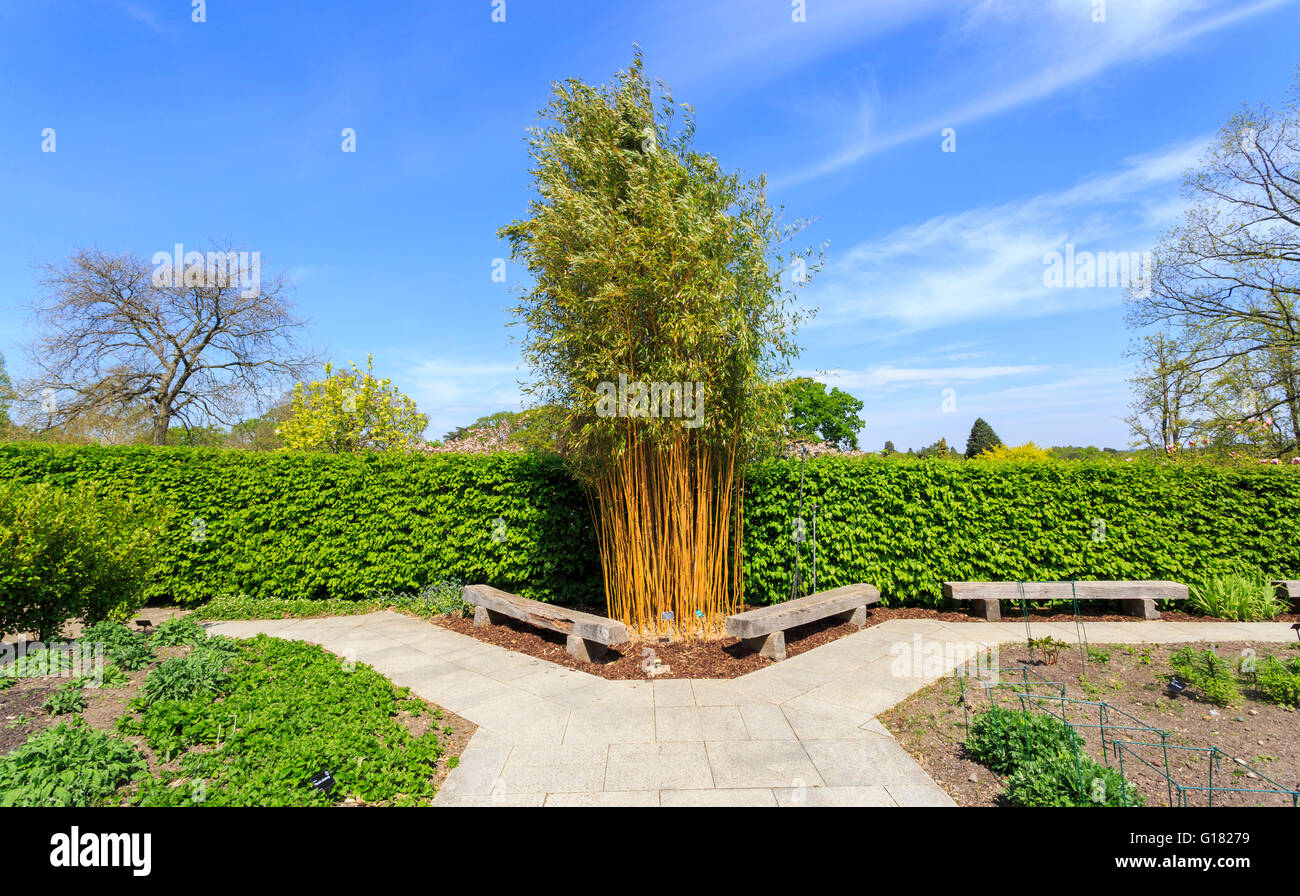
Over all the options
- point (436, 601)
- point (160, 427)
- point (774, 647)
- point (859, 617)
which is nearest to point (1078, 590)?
point (859, 617)

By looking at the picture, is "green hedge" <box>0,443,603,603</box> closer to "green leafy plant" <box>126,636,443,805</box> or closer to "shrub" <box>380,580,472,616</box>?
"shrub" <box>380,580,472,616</box>

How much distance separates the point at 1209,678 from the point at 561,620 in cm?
478

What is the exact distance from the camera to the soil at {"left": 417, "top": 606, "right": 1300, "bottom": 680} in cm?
470

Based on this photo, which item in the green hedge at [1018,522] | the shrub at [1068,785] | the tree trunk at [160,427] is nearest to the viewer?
the shrub at [1068,785]

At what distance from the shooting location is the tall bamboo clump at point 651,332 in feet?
15.7

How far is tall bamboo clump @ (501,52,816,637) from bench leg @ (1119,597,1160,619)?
190 inches

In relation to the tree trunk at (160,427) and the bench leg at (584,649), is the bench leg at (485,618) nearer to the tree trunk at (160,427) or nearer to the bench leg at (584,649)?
the bench leg at (584,649)

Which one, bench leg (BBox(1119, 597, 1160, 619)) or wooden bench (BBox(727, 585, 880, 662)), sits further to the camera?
bench leg (BBox(1119, 597, 1160, 619))

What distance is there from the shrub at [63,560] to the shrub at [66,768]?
190 cm

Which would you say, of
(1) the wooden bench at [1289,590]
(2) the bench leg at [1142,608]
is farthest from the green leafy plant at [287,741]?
(1) the wooden bench at [1289,590]

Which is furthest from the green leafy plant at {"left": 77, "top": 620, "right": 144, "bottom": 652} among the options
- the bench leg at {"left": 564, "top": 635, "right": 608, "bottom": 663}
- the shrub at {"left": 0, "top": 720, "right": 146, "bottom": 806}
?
the bench leg at {"left": 564, "top": 635, "right": 608, "bottom": 663}

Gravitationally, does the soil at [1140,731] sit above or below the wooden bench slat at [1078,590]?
below

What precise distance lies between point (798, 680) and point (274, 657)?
428cm
